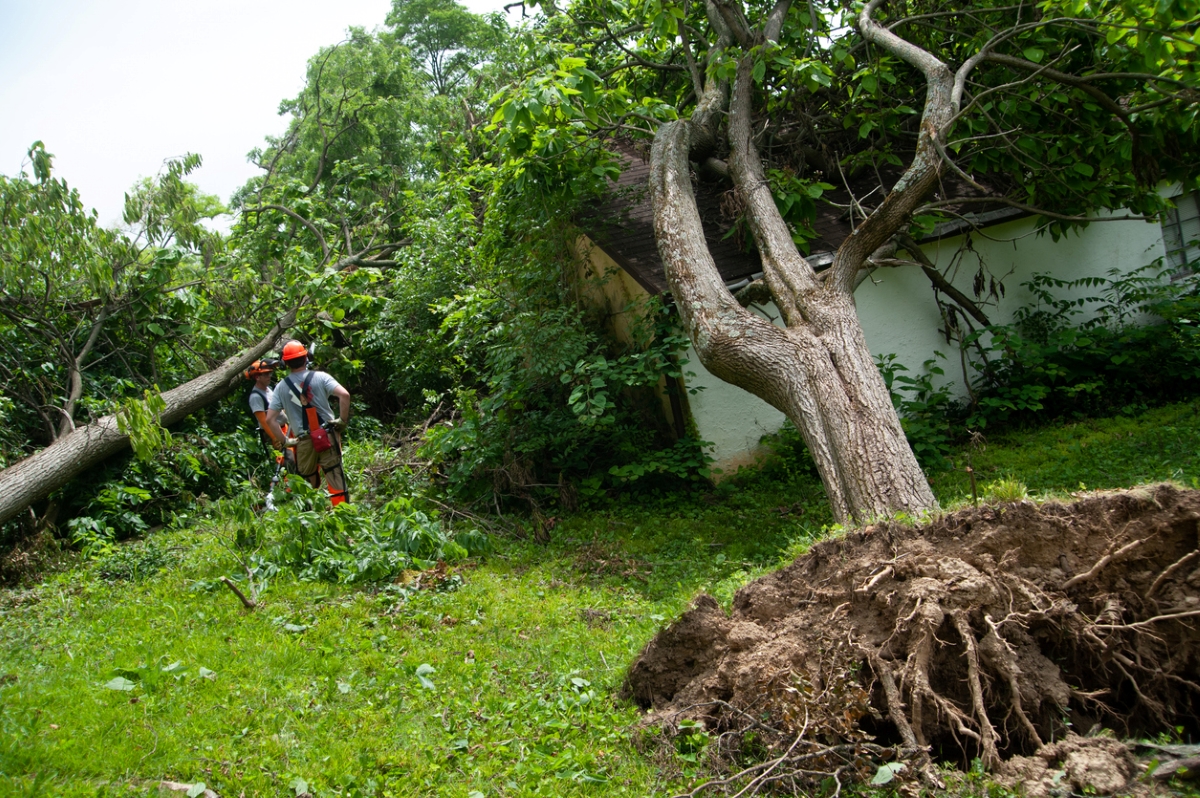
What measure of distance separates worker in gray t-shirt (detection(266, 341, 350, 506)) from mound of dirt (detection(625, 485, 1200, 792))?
5.09 meters

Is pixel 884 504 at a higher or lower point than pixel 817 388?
lower

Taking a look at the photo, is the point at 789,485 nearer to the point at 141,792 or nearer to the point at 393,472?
the point at 393,472

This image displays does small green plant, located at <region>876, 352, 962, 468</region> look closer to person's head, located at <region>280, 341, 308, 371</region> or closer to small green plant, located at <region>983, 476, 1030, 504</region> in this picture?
small green plant, located at <region>983, 476, 1030, 504</region>

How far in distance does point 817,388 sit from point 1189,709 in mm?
3325

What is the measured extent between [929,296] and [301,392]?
7.31m

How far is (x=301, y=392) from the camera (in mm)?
8023

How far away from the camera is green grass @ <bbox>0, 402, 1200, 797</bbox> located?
12.0 feet

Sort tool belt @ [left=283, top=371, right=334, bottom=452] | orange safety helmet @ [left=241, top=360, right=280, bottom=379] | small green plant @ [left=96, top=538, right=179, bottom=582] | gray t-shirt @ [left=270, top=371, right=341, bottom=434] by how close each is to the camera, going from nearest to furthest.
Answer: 1. small green plant @ [left=96, top=538, right=179, bottom=582]
2. tool belt @ [left=283, top=371, right=334, bottom=452]
3. gray t-shirt @ [left=270, top=371, right=341, bottom=434]
4. orange safety helmet @ [left=241, top=360, right=280, bottom=379]

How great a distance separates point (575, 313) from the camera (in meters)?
9.45

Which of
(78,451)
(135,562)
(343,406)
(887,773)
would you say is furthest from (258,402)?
(887,773)

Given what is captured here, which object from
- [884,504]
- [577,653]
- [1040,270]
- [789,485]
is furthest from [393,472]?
[1040,270]

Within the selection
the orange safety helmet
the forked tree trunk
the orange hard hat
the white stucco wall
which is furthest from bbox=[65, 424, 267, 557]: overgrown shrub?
the white stucco wall

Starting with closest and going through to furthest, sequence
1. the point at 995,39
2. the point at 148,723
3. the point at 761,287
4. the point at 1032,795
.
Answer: the point at 1032,795 → the point at 148,723 → the point at 995,39 → the point at 761,287

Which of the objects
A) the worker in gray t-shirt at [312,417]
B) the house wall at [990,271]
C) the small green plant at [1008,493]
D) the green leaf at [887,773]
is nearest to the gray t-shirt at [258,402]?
the worker in gray t-shirt at [312,417]
